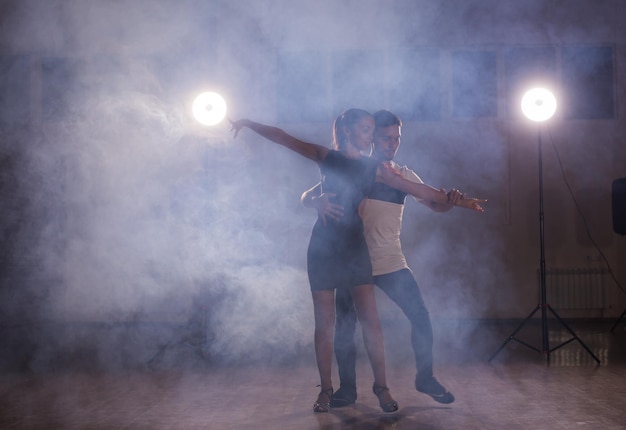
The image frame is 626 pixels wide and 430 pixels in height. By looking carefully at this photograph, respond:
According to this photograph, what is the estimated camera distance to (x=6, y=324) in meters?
6.70

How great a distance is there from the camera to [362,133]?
3271mm

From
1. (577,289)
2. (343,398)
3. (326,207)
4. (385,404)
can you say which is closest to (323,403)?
(343,398)

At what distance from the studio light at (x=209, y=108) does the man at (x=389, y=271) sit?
185cm

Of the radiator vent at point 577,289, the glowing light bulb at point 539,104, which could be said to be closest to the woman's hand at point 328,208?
the glowing light bulb at point 539,104

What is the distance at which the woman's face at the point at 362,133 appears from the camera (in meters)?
3.26

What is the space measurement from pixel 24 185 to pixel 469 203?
5.34 m

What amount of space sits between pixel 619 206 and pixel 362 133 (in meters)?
4.29

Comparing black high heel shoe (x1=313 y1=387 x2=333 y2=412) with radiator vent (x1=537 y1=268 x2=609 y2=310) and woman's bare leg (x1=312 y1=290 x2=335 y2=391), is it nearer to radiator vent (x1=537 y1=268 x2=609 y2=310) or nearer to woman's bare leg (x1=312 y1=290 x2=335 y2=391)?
woman's bare leg (x1=312 y1=290 x2=335 y2=391)

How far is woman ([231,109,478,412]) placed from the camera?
325cm

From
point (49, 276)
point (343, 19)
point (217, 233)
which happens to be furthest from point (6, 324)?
point (343, 19)

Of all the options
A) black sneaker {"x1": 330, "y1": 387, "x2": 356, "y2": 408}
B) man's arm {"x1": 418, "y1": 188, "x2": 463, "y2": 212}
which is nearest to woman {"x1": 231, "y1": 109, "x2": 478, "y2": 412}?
man's arm {"x1": 418, "y1": 188, "x2": 463, "y2": 212}

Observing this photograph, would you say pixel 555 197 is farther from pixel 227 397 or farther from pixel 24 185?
pixel 24 185

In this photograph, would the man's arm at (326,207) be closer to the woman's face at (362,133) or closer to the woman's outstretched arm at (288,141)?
the woman's outstretched arm at (288,141)

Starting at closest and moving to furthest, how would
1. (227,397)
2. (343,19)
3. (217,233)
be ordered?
(227,397)
(217,233)
(343,19)
